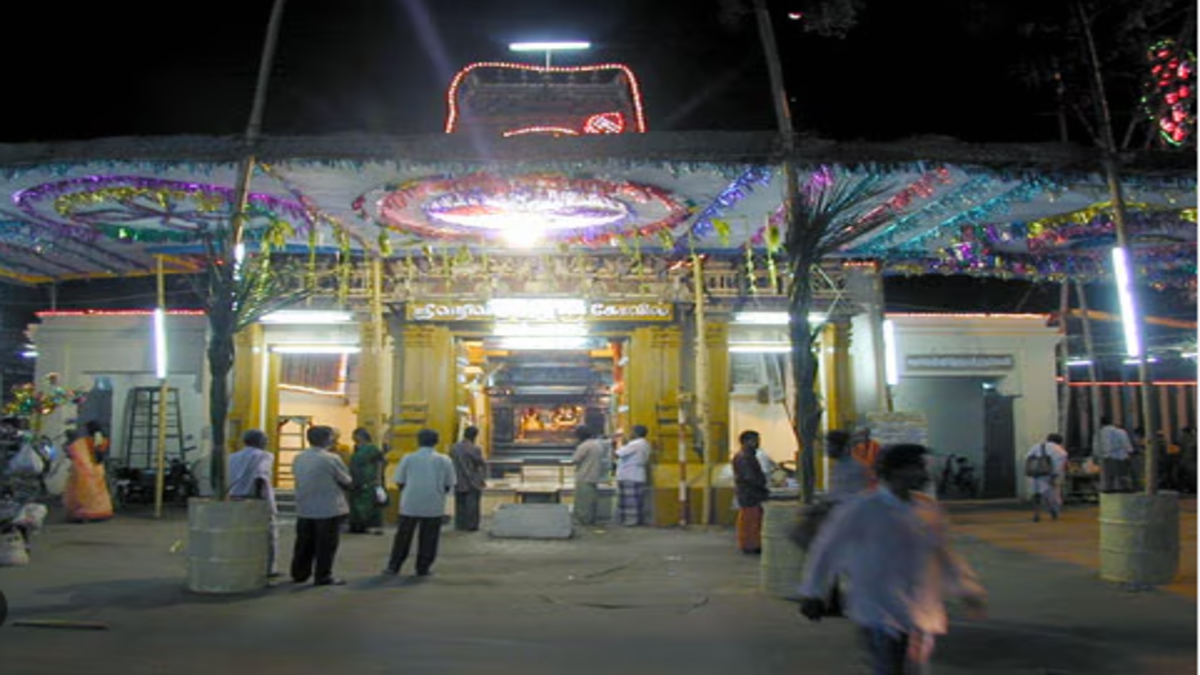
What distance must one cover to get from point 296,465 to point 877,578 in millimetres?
6321

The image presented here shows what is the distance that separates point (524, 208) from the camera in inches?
479

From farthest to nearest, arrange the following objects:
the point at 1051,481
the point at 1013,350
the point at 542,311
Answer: the point at 1013,350 < the point at 542,311 < the point at 1051,481

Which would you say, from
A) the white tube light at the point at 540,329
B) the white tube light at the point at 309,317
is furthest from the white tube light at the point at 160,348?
the white tube light at the point at 540,329

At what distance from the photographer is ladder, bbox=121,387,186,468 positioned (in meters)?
17.7

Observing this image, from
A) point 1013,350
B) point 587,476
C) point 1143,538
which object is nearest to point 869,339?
point 1013,350

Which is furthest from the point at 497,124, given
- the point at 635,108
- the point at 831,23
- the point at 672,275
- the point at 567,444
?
the point at 567,444

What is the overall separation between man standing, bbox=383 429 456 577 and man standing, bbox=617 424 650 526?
5101mm

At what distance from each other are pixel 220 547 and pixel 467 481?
214 inches

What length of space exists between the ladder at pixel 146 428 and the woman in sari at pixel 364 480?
20.8 feet

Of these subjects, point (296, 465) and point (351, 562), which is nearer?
point (296, 465)

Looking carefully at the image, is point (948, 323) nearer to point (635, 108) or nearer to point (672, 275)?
point (672, 275)

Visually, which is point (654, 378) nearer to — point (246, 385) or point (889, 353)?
point (889, 353)

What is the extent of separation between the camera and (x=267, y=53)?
30.0ft

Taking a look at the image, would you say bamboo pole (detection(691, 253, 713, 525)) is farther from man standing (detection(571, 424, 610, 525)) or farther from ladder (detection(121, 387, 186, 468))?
ladder (detection(121, 387, 186, 468))
